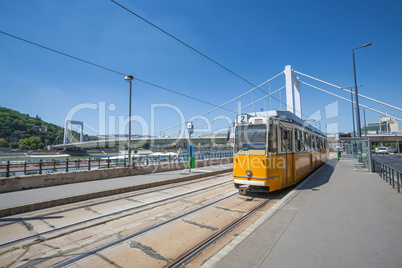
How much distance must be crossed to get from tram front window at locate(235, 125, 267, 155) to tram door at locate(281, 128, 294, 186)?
39.3 inches

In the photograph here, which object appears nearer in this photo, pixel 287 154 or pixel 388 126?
pixel 287 154

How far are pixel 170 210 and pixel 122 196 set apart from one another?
3051mm

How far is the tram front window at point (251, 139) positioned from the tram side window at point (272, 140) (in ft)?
0.57

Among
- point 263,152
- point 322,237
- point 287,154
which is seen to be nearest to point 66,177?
point 263,152

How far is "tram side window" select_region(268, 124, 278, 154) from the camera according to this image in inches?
283

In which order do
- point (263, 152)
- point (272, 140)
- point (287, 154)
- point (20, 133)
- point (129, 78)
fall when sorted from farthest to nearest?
1. point (20, 133)
2. point (129, 78)
3. point (287, 154)
4. point (272, 140)
5. point (263, 152)

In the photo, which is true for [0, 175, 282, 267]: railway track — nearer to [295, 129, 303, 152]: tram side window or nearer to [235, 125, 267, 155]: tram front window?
[235, 125, 267, 155]: tram front window

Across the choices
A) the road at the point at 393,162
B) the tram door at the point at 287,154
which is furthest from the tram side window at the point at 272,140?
the road at the point at 393,162

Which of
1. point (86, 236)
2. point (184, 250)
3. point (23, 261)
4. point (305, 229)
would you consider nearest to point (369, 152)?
point (305, 229)

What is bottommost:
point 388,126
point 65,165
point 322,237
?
point 322,237

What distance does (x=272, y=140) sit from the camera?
287 inches

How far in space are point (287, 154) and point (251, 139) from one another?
5.43 feet

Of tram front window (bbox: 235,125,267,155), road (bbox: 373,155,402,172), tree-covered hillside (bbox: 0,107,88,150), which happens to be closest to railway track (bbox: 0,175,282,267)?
tram front window (bbox: 235,125,267,155)

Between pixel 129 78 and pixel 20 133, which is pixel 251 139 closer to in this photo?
pixel 129 78
